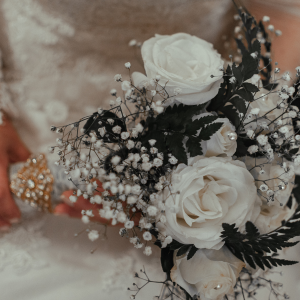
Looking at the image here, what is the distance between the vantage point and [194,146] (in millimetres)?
406

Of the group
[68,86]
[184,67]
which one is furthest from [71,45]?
[184,67]

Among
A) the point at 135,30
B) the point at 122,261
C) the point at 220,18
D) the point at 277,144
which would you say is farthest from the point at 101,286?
the point at 220,18

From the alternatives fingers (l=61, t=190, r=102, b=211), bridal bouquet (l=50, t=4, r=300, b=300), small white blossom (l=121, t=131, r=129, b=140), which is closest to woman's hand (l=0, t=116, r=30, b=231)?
fingers (l=61, t=190, r=102, b=211)

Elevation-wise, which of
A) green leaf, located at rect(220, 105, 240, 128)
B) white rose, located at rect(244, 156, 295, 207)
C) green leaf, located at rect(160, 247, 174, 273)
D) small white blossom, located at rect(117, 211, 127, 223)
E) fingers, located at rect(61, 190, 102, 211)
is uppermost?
green leaf, located at rect(220, 105, 240, 128)

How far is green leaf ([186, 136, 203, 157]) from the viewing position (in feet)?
1.32

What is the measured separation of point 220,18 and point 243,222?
67 cm

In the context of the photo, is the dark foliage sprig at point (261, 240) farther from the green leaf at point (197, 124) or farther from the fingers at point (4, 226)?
the fingers at point (4, 226)

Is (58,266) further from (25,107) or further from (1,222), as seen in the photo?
(25,107)

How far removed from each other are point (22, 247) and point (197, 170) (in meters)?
0.50

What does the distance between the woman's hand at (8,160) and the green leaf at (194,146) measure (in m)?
0.52

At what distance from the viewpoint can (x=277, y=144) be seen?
1.51ft

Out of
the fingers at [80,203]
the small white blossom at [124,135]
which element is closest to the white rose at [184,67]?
the small white blossom at [124,135]

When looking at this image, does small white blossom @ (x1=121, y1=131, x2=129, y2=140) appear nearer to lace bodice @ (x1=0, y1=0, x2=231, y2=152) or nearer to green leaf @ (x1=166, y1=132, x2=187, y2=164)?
green leaf @ (x1=166, y1=132, x2=187, y2=164)

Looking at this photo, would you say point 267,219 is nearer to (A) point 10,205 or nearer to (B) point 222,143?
(B) point 222,143
